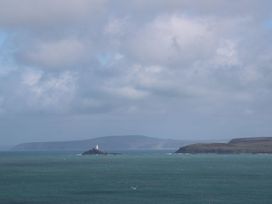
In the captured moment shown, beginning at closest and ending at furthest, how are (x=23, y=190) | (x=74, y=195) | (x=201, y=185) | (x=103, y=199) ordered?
1. (x=103, y=199)
2. (x=74, y=195)
3. (x=23, y=190)
4. (x=201, y=185)

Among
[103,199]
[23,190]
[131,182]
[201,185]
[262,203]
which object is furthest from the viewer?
[131,182]

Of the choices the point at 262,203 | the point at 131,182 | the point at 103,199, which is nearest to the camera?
the point at 262,203

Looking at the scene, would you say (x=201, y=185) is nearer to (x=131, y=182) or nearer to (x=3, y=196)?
(x=131, y=182)

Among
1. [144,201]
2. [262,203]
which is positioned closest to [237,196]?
[262,203]

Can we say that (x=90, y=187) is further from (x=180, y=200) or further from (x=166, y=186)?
(x=180, y=200)

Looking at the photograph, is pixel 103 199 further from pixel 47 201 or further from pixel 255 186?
pixel 255 186

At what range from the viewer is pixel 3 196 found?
8712 centimetres

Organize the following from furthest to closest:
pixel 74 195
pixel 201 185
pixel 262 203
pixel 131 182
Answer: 1. pixel 131 182
2. pixel 201 185
3. pixel 74 195
4. pixel 262 203

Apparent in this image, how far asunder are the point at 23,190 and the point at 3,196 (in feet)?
31.6

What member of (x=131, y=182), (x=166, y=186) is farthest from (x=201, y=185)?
(x=131, y=182)

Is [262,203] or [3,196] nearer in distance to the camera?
[262,203]

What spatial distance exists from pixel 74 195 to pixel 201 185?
2545 cm

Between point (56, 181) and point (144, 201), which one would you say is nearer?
point (144, 201)

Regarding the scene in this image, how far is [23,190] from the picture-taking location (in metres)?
96.7
